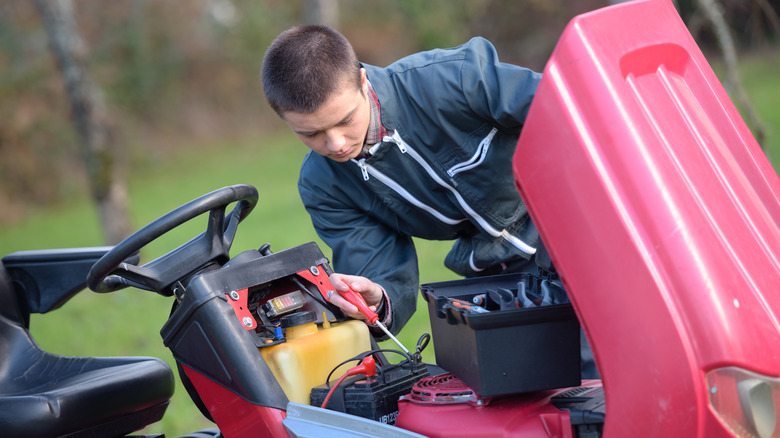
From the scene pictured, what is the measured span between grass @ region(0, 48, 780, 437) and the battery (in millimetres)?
2237

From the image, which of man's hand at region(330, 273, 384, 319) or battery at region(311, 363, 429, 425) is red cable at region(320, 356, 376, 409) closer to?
battery at region(311, 363, 429, 425)

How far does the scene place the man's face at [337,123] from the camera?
75.8 inches

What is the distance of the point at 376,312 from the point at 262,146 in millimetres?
14907

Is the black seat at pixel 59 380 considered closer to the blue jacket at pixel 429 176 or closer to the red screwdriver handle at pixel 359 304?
the blue jacket at pixel 429 176

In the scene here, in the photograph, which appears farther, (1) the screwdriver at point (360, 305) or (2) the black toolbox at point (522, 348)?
(1) the screwdriver at point (360, 305)

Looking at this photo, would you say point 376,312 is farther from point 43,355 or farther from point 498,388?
point 43,355

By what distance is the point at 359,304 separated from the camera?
6.40ft

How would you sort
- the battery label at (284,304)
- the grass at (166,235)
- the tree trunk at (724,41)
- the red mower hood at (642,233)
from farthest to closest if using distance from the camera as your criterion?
the grass at (166,235), the tree trunk at (724,41), the battery label at (284,304), the red mower hood at (642,233)

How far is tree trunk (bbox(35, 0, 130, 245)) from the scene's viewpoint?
22.7ft

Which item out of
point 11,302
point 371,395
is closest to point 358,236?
point 371,395

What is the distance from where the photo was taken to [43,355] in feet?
8.43

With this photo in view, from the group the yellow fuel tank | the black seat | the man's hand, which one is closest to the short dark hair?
the man's hand

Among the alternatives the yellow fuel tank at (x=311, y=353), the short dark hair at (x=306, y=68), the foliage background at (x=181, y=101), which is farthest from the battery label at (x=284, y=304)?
the foliage background at (x=181, y=101)

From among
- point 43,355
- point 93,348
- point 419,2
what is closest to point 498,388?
point 43,355
